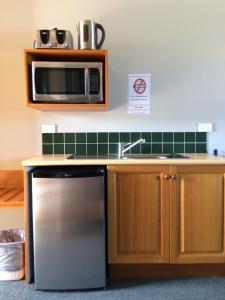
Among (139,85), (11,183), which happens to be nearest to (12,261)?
(11,183)

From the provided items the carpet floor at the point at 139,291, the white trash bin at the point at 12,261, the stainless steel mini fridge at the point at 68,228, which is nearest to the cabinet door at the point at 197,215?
the carpet floor at the point at 139,291

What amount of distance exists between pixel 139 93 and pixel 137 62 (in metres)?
0.28

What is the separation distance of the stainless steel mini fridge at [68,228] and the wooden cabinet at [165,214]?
14cm

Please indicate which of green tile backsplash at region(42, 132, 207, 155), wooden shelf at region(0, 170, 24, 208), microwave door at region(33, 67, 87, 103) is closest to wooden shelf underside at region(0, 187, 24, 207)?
wooden shelf at region(0, 170, 24, 208)

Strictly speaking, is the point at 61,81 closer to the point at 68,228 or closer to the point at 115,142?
the point at 115,142

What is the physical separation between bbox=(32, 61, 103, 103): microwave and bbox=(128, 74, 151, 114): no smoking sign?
439 mm

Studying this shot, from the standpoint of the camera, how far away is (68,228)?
1929mm

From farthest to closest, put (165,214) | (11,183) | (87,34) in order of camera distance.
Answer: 1. (11,183)
2. (87,34)
3. (165,214)

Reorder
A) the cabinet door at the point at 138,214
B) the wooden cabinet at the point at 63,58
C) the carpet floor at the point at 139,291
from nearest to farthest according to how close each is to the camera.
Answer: the carpet floor at the point at 139,291
the cabinet door at the point at 138,214
the wooden cabinet at the point at 63,58

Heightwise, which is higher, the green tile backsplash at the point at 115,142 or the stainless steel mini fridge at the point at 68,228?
the green tile backsplash at the point at 115,142

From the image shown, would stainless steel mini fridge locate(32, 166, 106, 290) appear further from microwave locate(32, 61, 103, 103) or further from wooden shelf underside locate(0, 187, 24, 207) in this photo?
microwave locate(32, 61, 103, 103)

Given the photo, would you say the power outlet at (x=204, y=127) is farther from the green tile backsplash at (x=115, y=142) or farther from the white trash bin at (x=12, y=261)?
the white trash bin at (x=12, y=261)

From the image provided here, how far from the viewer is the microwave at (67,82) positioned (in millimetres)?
2211

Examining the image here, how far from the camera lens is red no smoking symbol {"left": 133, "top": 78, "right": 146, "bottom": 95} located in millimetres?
2574
